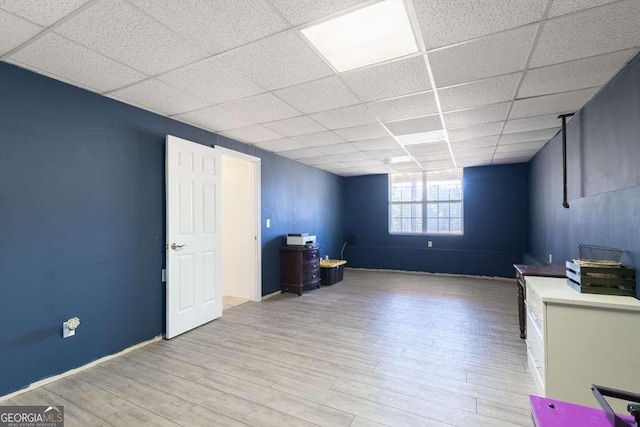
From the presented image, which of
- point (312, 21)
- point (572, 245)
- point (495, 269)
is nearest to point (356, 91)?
point (312, 21)

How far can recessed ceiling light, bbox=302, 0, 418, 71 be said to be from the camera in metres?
1.65

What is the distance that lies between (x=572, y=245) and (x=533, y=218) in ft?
7.56

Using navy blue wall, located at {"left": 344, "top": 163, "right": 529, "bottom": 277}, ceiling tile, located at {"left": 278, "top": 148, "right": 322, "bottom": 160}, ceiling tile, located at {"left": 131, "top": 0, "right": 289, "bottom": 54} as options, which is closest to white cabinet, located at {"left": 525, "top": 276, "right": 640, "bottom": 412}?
ceiling tile, located at {"left": 131, "top": 0, "right": 289, "bottom": 54}

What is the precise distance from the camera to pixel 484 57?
2064mm

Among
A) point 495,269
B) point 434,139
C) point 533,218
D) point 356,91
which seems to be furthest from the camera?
point 495,269

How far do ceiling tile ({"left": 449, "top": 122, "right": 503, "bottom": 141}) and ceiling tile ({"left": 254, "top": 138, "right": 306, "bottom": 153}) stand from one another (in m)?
2.17

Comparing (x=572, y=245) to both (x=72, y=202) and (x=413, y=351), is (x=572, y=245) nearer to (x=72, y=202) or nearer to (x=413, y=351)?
(x=413, y=351)

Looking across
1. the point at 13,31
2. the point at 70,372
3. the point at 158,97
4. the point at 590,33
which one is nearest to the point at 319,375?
the point at 70,372

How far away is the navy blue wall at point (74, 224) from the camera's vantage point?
2.14m

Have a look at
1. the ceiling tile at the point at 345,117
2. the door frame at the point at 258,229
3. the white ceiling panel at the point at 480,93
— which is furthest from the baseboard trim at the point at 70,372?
the white ceiling panel at the point at 480,93

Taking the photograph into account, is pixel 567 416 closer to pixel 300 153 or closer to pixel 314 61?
pixel 314 61

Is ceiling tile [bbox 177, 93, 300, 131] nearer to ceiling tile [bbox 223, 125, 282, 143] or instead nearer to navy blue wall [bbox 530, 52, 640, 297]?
ceiling tile [bbox 223, 125, 282, 143]

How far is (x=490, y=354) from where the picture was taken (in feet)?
8.96

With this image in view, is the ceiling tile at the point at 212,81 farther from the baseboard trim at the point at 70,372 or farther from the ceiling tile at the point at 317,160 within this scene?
the ceiling tile at the point at 317,160
